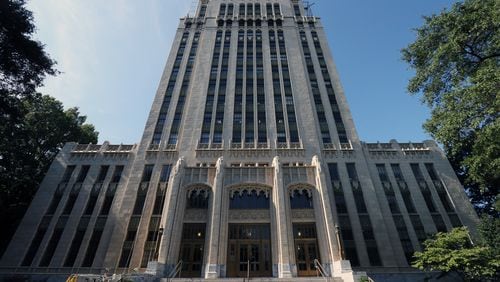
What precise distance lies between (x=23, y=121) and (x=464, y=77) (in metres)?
41.4

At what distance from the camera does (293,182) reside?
87.4ft

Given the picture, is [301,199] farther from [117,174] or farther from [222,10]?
[222,10]

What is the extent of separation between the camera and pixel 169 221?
77.6ft

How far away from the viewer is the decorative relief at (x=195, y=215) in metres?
25.8

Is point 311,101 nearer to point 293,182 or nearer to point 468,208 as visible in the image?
point 293,182

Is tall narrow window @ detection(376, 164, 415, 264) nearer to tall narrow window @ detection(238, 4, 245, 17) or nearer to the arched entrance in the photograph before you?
the arched entrance

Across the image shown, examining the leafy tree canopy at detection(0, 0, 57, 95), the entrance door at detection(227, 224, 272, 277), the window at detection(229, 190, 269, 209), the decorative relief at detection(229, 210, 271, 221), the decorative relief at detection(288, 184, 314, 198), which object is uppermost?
the leafy tree canopy at detection(0, 0, 57, 95)

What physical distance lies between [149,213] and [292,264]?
15.8 m

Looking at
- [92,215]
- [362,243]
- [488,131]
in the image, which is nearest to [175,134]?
[92,215]

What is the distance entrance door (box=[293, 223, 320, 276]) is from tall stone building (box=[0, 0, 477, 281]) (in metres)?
0.10

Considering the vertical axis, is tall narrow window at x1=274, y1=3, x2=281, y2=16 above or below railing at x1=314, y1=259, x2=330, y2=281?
above

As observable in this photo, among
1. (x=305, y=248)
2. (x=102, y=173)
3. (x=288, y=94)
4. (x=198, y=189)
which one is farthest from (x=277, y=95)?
(x=102, y=173)

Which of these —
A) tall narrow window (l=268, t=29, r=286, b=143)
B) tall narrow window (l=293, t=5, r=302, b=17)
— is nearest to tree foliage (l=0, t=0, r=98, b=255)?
tall narrow window (l=268, t=29, r=286, b=143)

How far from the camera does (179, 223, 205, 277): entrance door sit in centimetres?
2373
